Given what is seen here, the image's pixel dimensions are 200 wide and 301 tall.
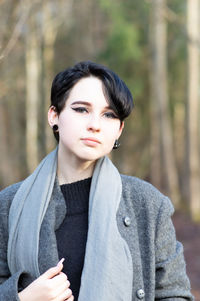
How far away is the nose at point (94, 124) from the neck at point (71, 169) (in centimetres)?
21

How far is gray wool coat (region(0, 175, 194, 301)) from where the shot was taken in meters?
2.29

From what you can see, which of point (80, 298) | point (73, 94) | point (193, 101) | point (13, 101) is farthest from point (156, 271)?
point (13, 101)

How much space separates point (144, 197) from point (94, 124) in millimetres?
418

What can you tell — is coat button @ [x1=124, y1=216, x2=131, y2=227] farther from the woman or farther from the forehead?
the forehead

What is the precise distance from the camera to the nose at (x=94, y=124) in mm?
2242

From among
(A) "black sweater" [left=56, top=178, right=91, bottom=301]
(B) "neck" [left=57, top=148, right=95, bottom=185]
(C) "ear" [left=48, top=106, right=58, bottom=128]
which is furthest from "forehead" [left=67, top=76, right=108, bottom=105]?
(A) "black sweater" [left=56, top=178, right=91, bottom=301]

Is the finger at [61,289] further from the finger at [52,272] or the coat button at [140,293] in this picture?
the coat button at [140,293]

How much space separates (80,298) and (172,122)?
71.2 ft

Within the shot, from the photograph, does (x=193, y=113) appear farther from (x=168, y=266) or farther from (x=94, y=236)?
(x=94, y=236)

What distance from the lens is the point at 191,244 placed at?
1097 cm

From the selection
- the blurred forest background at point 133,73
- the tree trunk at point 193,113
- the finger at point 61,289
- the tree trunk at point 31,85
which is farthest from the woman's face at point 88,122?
the tree trunk at point 31,85

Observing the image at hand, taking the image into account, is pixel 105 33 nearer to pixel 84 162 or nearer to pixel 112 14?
pixel 112 14

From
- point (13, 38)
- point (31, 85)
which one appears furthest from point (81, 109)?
point (31, 85)

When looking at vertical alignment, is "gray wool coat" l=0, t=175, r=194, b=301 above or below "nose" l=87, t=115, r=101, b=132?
below
